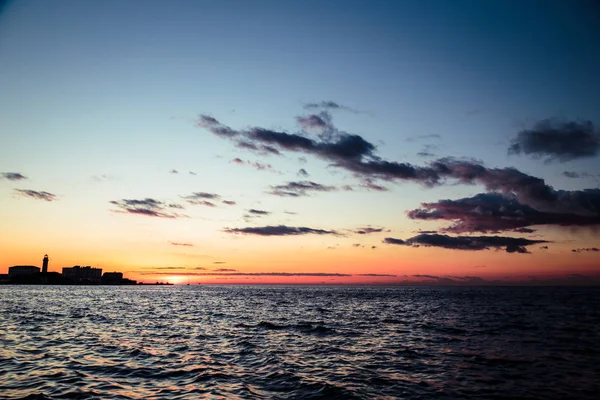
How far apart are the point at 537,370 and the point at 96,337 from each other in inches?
1317

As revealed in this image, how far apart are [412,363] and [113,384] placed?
57.4ft

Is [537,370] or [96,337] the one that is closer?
[537,370]

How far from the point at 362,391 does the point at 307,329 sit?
23.0m

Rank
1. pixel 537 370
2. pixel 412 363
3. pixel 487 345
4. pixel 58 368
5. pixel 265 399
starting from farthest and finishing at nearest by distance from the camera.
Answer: pixel 487 345, pixel 412 363, pixel 537 370, pixel 58 368, pixel 265 399

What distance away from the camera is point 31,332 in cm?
3325

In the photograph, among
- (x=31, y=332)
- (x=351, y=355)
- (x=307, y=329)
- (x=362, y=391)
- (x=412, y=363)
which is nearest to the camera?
(x=362, y=391)

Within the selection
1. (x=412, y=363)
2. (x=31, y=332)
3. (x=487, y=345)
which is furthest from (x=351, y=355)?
(x=31, y=332)

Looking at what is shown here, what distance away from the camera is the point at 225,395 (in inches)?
644

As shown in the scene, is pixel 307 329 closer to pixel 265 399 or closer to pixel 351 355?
pixel 351 355

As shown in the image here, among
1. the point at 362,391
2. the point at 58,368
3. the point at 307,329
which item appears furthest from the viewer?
the point at 307,329

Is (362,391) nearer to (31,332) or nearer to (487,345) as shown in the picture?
(487,345)

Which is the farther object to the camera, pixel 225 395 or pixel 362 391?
pixel 362 391

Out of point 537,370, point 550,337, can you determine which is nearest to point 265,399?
point 537,370

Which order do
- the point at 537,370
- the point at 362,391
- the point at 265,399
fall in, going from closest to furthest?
1. the point at 265,399
2. the point at 362,391
3. the point at 537,370
